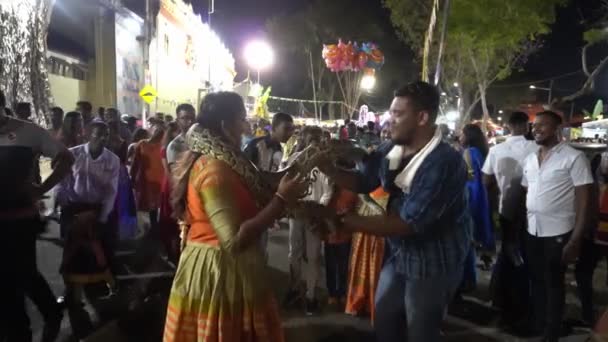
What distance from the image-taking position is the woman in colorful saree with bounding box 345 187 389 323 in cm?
495

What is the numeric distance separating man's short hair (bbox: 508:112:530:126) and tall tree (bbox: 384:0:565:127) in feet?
32.1

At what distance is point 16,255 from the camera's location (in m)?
3.39

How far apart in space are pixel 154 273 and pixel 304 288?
6.10 ft

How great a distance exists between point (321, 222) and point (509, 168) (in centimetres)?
312

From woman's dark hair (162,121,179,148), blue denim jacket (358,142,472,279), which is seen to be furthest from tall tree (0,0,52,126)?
blue denim jacket (358,142,472,279)

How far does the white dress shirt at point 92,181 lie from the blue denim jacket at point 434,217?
10.6 ft

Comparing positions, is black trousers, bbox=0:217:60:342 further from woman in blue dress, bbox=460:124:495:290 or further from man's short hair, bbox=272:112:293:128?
woman in blue dress, bbox=460:124:495:290

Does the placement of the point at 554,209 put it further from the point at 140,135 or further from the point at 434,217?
the point at 140,135

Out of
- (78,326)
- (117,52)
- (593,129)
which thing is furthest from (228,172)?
(593,129)

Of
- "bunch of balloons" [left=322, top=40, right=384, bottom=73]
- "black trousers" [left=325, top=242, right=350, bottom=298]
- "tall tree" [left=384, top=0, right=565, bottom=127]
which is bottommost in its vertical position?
"black trousers" [left=325, top=242, right=350, bottom=298]

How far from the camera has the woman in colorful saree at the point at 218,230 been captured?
2.46 m

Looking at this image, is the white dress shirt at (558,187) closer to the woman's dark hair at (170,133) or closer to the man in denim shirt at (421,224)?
the man in denim shirt at (421,224)

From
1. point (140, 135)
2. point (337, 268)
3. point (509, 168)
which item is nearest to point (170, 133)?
point (140, 135)

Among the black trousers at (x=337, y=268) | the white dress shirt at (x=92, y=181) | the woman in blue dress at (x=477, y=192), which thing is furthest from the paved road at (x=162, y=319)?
the white dress shirt at (x=92, y=181)
